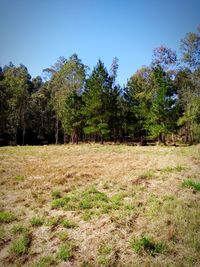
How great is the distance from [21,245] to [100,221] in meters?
2.36

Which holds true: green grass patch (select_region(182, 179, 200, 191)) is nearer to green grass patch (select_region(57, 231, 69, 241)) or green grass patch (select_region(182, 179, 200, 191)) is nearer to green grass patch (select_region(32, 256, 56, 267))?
green grass patch (select_region(57, 231, 69, 241))

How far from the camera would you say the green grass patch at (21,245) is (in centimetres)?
527

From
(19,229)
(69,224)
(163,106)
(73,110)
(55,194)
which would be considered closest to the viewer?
(19,229)

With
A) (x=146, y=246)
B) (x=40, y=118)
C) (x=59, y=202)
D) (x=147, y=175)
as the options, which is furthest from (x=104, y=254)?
(x=40, y=118)

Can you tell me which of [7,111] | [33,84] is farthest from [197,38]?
[33,84]

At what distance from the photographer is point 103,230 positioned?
621 cm

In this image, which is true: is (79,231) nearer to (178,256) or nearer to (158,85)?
(178,256)

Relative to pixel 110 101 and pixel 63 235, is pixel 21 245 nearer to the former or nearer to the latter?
pixel 63 235

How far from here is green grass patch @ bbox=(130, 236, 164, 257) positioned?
17.1 feet

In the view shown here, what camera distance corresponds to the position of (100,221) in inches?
265

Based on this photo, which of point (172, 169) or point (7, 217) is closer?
point (7, 217)

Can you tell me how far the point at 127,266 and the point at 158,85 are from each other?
33858mm

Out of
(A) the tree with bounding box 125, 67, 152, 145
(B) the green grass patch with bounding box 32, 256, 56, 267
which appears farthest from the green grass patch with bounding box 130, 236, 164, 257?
(A) the tree with bounding box 125, 67, 152, 145

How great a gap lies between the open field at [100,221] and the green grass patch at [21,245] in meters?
0.02
